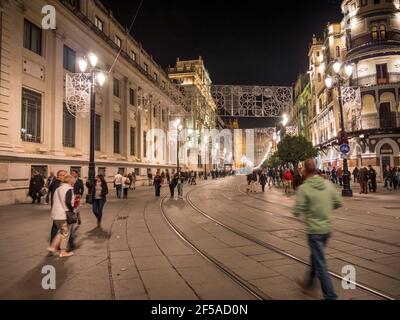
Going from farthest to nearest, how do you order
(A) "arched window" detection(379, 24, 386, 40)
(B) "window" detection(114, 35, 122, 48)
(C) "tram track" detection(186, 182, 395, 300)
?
(A) "arched window" detection(379, 24, 386, 40)
(B) "window" detection(114, 35, 122, 48)
(C) "tram track" detection(186, 182, 395, 300)

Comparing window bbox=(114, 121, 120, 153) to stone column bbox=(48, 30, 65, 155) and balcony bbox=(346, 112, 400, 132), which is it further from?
balcony bbox=(346, 112, 400, 132)

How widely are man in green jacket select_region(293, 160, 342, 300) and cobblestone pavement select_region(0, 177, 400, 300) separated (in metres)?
0.63

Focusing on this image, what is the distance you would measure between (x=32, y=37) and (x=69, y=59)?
414 cm

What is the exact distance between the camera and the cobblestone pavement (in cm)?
480

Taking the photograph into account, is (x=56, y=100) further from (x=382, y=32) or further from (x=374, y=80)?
(x=382, y=32)

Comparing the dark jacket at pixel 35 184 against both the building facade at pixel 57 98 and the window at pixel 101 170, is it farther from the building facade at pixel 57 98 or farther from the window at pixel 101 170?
the window at pixel 101 170

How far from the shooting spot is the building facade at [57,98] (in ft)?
55.9

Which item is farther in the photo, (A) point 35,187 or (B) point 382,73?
(B) point 382,73

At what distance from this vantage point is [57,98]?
21203 millimetres

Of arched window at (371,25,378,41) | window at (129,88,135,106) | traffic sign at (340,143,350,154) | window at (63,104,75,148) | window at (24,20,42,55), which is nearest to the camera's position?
traffic sign at (340,143,350,154)

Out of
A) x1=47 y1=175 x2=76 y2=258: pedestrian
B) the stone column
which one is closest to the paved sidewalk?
x1=47 y1=175 x2=76 y2=258: pedestrian

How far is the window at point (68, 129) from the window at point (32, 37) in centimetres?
423

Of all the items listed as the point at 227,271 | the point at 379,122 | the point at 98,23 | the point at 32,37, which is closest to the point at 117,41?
the point at 98,23
